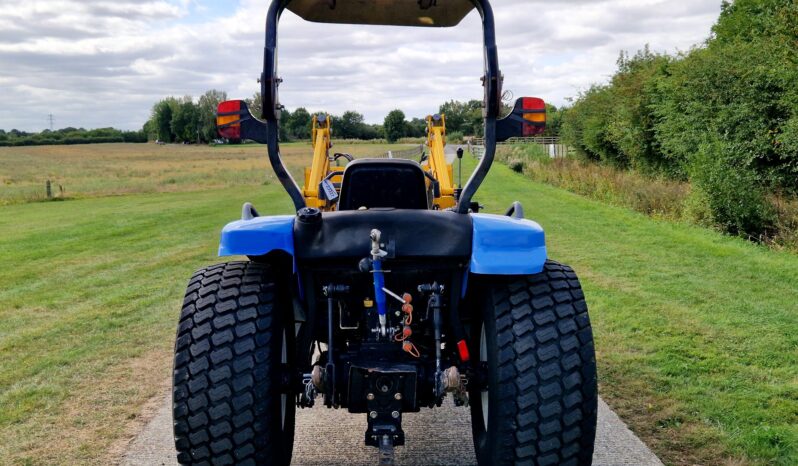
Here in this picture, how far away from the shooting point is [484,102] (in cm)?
371

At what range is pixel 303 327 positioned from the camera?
12.6 feet

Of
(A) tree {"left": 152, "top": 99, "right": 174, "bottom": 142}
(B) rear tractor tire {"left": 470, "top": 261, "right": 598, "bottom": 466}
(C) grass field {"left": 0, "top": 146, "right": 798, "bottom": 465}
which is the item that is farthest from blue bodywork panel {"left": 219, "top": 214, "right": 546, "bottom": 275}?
(A) tree {"left": 152, "top": 99, "right": 174, "bottom": 142}

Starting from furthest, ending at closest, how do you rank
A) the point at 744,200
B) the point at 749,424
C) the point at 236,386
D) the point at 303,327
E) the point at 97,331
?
the point at 744,200
the point at 97,331
the point at 749,424
the point at 303,327
the point at 236,386

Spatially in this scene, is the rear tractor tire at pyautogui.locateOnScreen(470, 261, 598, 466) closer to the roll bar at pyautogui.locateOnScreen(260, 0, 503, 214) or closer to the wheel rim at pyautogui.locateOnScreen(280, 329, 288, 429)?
the roll bar at pyautogui.locateOnScreen(260, 0, 503, 214)

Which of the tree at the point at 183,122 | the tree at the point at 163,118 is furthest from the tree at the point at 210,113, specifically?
the tree at the point at 163,118

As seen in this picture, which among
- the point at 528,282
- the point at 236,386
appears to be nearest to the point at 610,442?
the point at 528,282

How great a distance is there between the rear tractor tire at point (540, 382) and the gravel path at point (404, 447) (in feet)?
3.49

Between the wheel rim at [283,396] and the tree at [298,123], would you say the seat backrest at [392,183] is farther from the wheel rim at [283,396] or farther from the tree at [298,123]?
the wheel rim at [283,396]

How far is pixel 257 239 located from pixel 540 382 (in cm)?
139

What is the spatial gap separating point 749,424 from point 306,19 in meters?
3.73

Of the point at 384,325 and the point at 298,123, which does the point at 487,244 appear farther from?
the point at 298,123

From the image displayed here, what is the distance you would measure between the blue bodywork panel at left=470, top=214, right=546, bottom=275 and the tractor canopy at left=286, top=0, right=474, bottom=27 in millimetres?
1272

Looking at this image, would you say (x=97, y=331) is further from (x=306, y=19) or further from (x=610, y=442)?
(x=610, y=442)

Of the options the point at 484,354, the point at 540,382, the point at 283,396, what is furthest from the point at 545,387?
the point at 283,396
